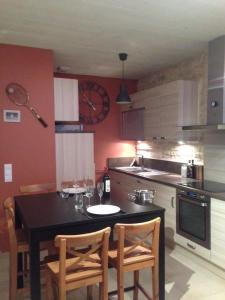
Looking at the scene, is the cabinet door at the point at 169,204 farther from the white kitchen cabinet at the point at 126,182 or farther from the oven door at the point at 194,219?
the white kitchen cabinet at the point at 126,182

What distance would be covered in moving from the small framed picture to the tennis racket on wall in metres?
0.12

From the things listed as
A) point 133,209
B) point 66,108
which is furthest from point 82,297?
point 66,108

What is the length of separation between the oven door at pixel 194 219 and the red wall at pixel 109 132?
7.14 feet

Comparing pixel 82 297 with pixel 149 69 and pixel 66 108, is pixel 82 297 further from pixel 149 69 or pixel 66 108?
pixel 149 69

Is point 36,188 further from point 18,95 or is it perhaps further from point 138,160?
point 138,160

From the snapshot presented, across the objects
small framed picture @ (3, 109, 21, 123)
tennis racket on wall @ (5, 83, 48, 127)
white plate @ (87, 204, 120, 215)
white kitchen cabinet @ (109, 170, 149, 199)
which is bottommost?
white kitchen cabinet @ (109, 170, 149, 199)

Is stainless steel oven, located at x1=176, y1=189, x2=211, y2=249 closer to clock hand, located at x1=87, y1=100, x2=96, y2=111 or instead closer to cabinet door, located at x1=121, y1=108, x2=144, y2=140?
cabinet door, located at x1=121, y1=108, x2=144, y2=140

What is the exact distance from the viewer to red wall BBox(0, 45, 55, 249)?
3418mm

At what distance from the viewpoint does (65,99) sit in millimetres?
4074

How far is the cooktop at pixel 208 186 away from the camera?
3.10 meters

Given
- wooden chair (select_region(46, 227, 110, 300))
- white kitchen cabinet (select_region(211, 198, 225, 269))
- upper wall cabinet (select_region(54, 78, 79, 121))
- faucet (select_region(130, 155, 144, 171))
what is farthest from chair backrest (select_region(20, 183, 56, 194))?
faucet (select_region(130, 155, 144, 171))

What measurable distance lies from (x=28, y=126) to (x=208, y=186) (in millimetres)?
2331

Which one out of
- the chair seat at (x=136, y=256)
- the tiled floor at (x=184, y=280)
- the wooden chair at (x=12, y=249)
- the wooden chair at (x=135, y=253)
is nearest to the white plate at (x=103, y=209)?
the wooden chair at (x=135, y=253)

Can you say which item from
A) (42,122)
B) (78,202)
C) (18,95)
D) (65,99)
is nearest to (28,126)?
(42,122)
